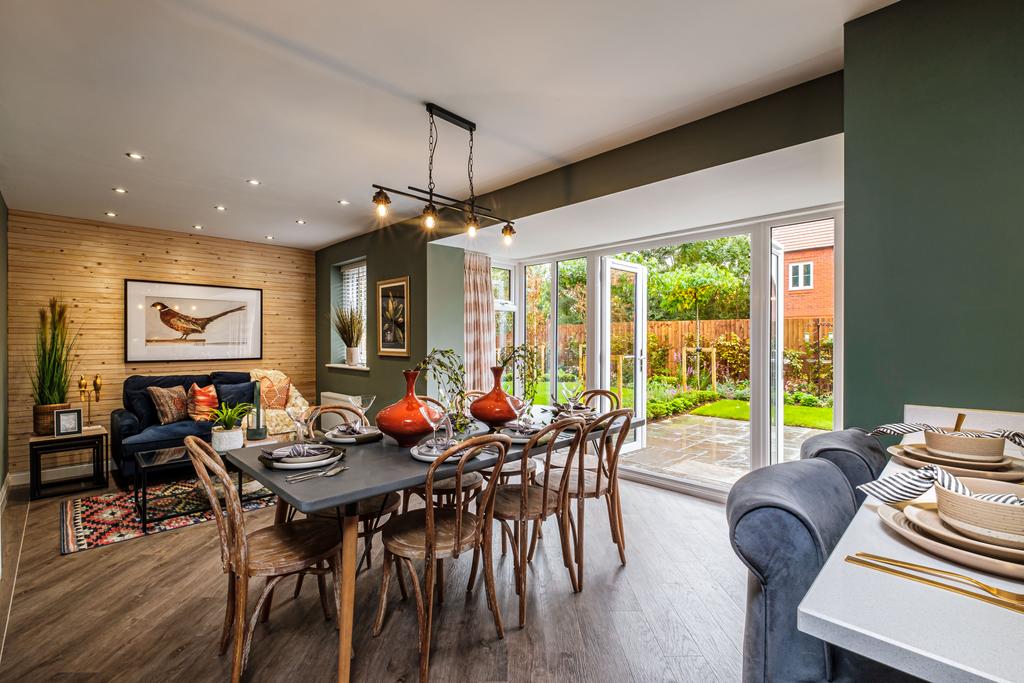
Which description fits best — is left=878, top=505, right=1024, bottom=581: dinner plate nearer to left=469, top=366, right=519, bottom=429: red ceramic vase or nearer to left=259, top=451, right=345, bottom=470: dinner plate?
left=259, top=451, right=345, bottom=470: dinner plate

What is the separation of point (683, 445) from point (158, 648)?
442 cm

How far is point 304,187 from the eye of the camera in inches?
157

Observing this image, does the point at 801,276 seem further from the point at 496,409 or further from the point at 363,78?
the point at 363,78

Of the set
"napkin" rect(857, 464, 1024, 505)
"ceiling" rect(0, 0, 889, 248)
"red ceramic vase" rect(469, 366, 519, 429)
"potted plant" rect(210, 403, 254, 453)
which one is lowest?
"potted plant" rect(210, 403, 254, 453)

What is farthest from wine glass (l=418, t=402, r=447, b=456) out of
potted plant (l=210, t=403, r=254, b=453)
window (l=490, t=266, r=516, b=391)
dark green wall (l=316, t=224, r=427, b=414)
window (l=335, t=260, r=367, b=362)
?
window (l=335, t=260, r=367, b=362)

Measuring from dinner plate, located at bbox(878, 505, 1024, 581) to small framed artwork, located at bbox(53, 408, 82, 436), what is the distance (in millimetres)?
5745

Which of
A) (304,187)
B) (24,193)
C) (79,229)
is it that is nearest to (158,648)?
(304,187)

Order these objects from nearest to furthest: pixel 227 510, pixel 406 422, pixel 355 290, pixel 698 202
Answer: pixel 227 510, pixel 406 422, pixel 698 202, pixel 355 290

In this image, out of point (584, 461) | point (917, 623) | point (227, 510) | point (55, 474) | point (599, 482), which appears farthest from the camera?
point (55, 474)

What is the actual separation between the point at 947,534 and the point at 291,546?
81.5 inches

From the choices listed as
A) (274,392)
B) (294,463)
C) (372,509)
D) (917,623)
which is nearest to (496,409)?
(372,509)

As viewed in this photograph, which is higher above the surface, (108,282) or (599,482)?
(108,282)

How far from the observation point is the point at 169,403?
4.84 metres

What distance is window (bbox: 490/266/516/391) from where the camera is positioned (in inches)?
220
